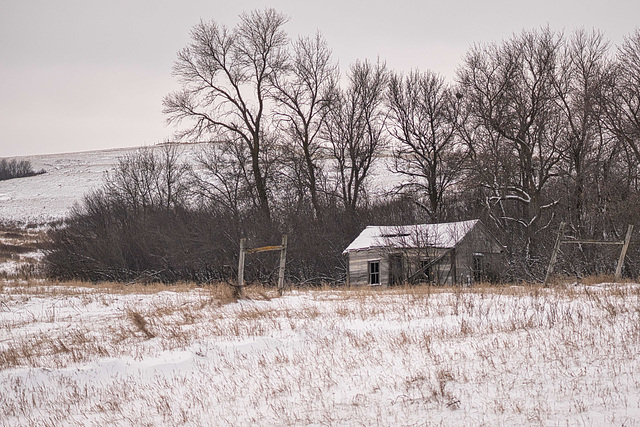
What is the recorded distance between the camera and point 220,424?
20.9ft

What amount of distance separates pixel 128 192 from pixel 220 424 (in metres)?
49.8

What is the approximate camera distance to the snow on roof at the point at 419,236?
2631 centimetres

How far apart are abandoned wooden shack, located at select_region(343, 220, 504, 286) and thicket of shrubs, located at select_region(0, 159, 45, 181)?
308ft

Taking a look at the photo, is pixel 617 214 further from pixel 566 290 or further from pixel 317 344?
pixel 317 344

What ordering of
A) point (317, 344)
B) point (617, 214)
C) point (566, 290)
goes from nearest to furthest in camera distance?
point (317, 344), point (566, 290), point (617, 214)

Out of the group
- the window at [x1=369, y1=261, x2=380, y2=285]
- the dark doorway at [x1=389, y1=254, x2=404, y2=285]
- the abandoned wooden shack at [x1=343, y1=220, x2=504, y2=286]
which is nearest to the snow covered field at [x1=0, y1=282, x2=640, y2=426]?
the abandoned wooden shack at [x1=343, y1=220, x2=504, y2=286]

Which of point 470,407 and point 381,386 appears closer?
point 470,407

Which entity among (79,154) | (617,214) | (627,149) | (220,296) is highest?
(79,154)

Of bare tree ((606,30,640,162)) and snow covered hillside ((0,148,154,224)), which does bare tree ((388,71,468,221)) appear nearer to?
bare tree ((606,30,640,162))

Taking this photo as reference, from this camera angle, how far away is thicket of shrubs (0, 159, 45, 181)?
10394 centimetres

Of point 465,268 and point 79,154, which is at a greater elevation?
point 79,154

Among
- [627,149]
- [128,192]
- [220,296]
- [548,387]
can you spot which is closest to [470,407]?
[548,387]

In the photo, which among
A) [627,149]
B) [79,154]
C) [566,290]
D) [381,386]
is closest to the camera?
[381,386]

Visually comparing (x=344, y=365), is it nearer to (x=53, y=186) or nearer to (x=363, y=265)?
(x=363, y=265)
